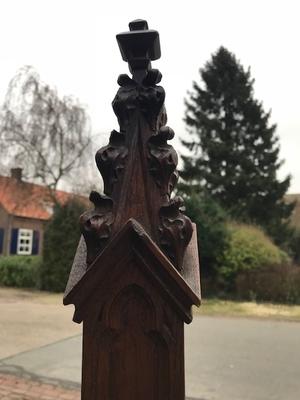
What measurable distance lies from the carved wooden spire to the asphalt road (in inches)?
142

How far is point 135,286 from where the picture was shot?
1721 millimetres

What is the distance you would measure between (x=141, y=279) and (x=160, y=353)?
0.30 m

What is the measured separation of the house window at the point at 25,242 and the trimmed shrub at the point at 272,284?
2127cm

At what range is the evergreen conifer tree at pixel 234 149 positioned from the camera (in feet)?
85.0

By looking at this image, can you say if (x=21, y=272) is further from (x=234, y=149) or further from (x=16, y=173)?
(x=234, y=149)

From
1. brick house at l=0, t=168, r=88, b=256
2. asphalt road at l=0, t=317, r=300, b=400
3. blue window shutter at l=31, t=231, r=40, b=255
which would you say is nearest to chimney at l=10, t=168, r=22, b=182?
brick house at l=0, t=168, r=88, b=256

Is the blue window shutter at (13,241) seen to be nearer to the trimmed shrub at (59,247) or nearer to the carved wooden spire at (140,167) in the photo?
the trimmed shrub at (59,247)

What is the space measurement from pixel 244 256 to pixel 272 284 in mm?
1410

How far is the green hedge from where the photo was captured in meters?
16.9

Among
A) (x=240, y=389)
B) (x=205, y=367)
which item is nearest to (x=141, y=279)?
(x=240, y=389)

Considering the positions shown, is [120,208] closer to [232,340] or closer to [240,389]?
[240,389]

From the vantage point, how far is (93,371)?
1682mm

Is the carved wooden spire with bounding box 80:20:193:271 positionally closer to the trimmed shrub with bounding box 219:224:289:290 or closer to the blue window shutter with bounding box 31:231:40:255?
the trimmed shrub with bounding box 219:224:289:290

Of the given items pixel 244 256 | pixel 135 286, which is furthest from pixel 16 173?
pixel 135 286
